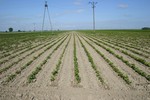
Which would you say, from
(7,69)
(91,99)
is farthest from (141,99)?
(7,69)

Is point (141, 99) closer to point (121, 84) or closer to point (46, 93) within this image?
point (121, 84)

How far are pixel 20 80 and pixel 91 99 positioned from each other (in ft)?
12.1

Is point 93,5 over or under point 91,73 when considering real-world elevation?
over

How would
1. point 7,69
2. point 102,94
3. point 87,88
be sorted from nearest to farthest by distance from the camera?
point 102,94 < point 87,88 < point 7,69

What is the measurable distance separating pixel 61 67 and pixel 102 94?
4.37 metres

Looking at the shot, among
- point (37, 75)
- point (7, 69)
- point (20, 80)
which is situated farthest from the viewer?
point (7, 69)

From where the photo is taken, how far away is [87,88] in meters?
6.63

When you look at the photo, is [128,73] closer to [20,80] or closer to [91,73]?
[91,73]

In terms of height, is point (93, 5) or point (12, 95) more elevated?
point (93, 5)

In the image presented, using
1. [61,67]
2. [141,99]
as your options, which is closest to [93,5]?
[61,67]

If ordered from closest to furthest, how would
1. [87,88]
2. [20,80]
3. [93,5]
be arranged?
[87,88]
[20,80]
[93,5]

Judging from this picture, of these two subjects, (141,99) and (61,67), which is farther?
(61,67)

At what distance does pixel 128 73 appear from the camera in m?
8.48

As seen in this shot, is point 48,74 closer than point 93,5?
Yes
